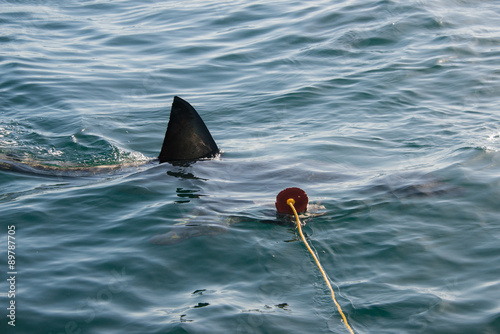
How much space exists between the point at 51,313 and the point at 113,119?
5779 millimetres

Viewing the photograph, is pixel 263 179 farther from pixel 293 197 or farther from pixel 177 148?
pixel 293 197

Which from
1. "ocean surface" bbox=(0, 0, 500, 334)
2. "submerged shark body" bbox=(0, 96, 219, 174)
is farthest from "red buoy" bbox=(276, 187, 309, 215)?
"submerged shark body" bbox=(0, 96, 219, 174)

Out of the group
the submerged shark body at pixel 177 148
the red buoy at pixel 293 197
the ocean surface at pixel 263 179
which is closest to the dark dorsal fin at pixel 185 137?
the submerged shark body at pixel 177 148

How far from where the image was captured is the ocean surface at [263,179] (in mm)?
4672

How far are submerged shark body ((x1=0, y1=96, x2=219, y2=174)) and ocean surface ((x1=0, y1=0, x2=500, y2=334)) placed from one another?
0.09 m

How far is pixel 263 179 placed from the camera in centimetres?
716

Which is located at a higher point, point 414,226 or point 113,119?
point 113,119

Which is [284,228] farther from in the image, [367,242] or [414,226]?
[414,226]

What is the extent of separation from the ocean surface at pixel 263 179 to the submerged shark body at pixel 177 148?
90 mm

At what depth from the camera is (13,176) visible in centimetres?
745

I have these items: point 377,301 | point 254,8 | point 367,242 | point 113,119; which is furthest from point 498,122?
point 254,8

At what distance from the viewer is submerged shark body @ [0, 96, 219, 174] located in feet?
23.1

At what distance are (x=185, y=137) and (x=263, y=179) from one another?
106cm

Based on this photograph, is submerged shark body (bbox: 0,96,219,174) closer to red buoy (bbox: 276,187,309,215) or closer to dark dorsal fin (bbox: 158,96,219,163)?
dark dorsal fin (bbox: 158,96,219,163)
